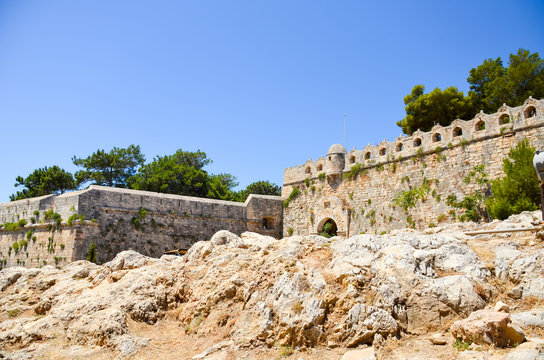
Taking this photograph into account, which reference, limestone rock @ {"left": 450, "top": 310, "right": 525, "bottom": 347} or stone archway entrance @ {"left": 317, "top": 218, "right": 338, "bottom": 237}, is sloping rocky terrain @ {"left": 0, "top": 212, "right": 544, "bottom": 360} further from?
stone archway entrance @ {"left": 317, "top": 218, "right": 338, "bottom": 237}

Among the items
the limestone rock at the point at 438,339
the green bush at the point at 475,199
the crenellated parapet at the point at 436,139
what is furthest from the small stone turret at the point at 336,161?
the limestone rock at the point at 438,339

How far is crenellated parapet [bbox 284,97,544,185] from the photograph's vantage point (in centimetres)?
1669

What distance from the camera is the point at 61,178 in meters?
38.5

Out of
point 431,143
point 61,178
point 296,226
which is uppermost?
point 61,178

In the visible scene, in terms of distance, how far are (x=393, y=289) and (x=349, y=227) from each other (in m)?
15.4

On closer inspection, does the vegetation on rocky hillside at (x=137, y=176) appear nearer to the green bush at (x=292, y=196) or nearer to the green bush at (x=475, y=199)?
the green bush at (x=292, y=196)

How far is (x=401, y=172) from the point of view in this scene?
800 inches

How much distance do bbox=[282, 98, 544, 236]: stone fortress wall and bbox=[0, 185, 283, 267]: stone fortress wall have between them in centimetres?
469

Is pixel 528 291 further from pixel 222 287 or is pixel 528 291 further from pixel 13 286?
pixel 13 286

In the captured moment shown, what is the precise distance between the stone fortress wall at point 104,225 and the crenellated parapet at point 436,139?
5503 mm

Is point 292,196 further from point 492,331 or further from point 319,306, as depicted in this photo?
point 492,331

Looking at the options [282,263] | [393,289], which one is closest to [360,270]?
[393,289]

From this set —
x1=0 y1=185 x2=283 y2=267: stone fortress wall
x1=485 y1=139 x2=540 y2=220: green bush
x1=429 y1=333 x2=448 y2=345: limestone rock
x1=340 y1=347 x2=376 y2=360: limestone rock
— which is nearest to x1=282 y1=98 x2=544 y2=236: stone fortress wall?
x1=485 y1=139 x2=540 y2=220: green bush

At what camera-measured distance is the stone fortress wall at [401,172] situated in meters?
17.1
